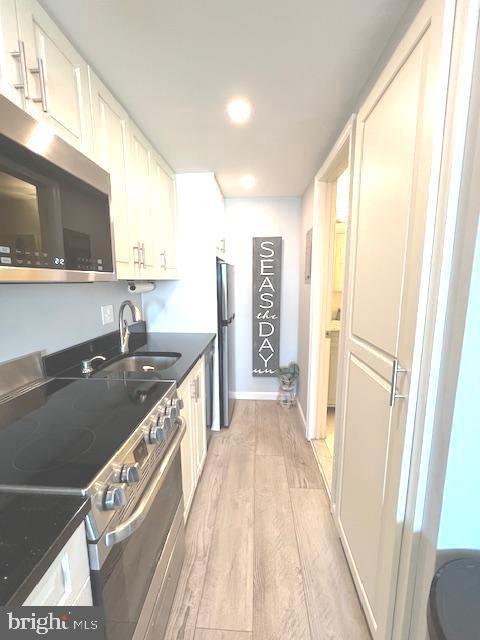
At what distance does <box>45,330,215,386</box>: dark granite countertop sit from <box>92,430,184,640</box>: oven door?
468 millimetres

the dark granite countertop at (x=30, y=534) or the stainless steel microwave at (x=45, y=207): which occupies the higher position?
the stainless steel microwave at (x=45, y=207)

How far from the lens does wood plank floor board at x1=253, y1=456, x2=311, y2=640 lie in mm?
1175

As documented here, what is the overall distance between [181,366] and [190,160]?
1.59 metres

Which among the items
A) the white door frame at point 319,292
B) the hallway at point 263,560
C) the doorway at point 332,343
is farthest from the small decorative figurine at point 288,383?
the hallway at point 263,560

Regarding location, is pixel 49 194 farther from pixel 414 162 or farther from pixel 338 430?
pixel 338 430

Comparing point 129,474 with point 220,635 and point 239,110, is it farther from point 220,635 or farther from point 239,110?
point 239,110

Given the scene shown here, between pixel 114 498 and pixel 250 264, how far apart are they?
2.78 meters

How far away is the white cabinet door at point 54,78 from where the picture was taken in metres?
0.88

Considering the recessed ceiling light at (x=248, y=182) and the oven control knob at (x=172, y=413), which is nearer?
the oven control knob at (x=172, y=413)

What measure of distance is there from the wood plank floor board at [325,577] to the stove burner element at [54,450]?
4.13ft

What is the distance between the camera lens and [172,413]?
1.18 meters

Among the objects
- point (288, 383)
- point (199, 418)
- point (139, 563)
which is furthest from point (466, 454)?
point (288, 383)

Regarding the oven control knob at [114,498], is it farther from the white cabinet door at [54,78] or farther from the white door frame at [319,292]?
the white door frame at [319,292]

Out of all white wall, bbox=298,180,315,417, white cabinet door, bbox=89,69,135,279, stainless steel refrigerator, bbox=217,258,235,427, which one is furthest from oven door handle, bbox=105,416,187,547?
white wall, bbox=298,180,315,417
